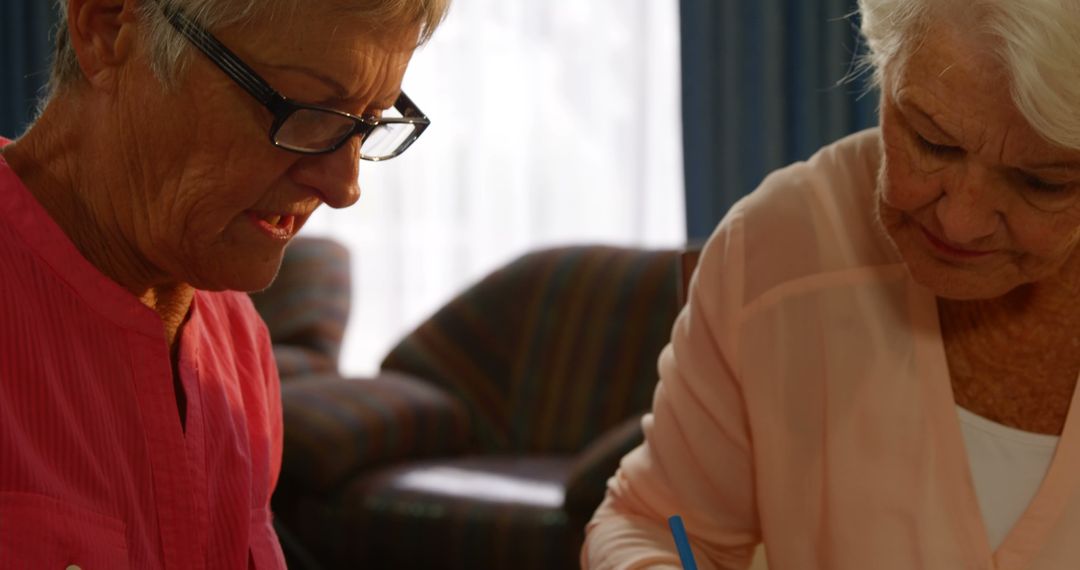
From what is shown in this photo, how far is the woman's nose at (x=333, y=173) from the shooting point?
3.65 feet

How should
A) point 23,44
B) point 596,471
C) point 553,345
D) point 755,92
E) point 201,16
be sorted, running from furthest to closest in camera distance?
point 23,44
point 755,92
point 553,345
point 596,471
point 201,16

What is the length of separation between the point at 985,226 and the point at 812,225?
283mm

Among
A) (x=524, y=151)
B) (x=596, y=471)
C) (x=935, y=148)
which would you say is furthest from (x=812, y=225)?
(x=524, y=151)

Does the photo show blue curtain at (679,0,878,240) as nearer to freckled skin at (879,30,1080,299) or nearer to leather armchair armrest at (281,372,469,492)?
leather armchair armrest at (281,372,469,492)

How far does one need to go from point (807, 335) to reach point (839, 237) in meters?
0.12

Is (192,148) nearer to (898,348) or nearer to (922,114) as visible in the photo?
(922,114)

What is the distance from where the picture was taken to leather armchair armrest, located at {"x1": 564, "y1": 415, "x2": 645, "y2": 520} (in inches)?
101

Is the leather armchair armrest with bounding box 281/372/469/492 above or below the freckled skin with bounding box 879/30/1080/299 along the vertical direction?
below

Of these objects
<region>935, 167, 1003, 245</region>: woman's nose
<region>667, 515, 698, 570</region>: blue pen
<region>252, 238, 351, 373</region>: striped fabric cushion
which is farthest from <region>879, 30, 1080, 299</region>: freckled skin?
<region>252, 238, 351, 373</region>: striped fabric cushion

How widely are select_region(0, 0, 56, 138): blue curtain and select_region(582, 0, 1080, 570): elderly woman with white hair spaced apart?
3.65 meters

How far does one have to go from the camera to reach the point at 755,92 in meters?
3.83

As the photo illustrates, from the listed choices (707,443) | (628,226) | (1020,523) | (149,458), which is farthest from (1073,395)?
(628,226)

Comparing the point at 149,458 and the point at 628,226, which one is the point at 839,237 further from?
the point at 628,226

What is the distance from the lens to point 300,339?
139 inches
